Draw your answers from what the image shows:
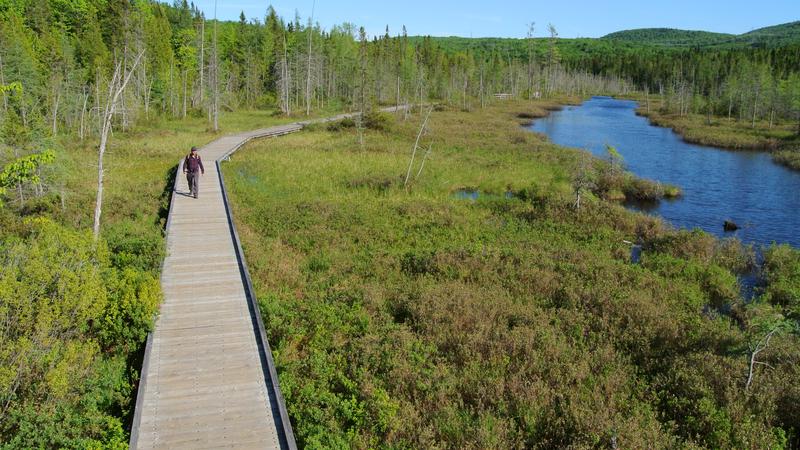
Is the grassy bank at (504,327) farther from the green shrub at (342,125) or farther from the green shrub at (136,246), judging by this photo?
the green shrub at (342,125)

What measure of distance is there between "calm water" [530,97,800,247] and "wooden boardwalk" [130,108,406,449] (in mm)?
21567

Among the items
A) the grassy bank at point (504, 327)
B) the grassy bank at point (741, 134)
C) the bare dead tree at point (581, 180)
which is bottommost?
the grassy bank at point (504, 327)

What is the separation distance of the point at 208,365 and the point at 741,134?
212 ft

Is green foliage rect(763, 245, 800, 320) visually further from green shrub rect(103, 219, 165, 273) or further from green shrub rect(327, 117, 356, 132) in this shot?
green shrub rect(327, 117, 356, 132)

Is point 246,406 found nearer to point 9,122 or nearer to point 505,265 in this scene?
point 505,265

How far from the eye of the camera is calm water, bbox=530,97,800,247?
2656cm

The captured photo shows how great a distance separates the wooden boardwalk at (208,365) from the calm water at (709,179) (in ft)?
70.8

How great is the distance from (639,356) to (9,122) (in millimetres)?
24624

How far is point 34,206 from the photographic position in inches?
878

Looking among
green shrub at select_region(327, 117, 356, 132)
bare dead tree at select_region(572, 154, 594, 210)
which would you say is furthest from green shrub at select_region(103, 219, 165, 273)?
green shrub at select_region(327, 117, 356, 132)

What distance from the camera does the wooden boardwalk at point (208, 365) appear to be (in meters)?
8.59

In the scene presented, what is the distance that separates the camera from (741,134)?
194ft

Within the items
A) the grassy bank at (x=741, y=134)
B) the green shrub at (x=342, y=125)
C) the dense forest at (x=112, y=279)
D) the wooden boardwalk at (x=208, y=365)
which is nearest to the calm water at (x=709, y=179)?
the grassy bank at (x=741, y=134)

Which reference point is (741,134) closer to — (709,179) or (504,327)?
(709,179)
